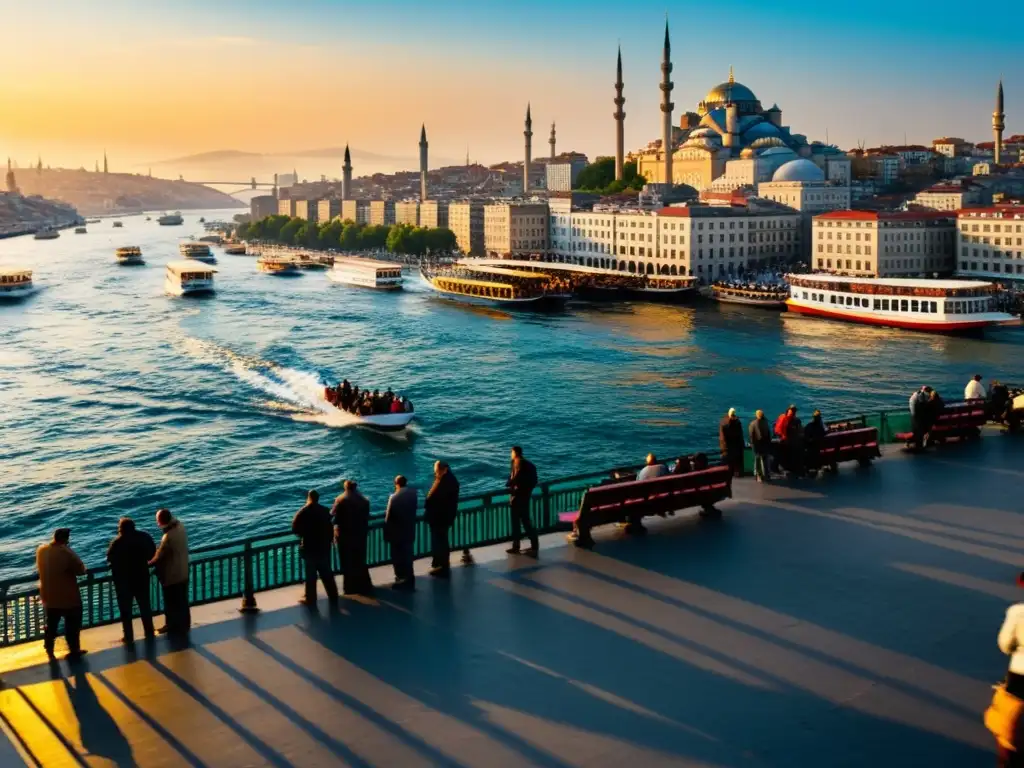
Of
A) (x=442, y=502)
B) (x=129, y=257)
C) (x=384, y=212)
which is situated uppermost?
(x=384, y=212)

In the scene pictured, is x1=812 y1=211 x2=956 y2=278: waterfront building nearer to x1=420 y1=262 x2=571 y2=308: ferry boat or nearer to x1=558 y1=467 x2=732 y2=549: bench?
x1=420 y1=262 x2=571 y2=308: ferry boat

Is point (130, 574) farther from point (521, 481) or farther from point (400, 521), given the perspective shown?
point (521, 481)

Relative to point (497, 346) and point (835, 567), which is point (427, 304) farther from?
point (835, 567)

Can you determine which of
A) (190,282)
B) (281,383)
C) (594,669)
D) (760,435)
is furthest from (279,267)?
(594,669)

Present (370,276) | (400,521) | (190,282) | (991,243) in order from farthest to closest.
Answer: (370,276), (991,243), (190,282), (400,521)

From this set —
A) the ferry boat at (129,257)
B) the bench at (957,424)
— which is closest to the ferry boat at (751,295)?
the bench at (957,424)
